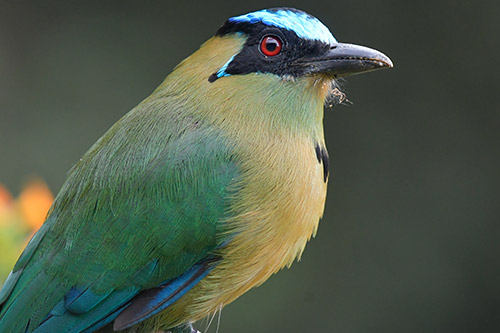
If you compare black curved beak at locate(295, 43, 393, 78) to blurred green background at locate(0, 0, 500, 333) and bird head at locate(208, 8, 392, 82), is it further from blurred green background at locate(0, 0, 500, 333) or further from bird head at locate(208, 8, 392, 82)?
blurred green background at locate(0, 0, 500, 333)

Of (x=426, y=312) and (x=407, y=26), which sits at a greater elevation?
(x=407, y=26)

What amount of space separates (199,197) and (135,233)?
28 centimetres

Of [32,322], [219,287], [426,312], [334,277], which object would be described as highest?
[32,322]

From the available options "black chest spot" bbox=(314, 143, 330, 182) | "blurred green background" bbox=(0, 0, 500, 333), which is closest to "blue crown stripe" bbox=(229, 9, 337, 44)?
"black chest spot" bbox=(314, 143, 330, 182)

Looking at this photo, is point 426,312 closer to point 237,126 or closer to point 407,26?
point 407,26

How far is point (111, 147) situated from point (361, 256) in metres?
3.96

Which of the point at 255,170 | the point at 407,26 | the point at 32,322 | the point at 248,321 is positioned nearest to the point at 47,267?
the point at 32,322

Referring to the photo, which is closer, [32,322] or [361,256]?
[32,322]

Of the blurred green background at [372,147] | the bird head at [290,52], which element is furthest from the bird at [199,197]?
the blurred green background at [372,147]

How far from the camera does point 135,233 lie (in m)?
3.18

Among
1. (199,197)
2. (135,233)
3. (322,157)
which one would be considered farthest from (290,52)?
(135,233)

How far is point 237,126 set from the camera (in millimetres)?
3250

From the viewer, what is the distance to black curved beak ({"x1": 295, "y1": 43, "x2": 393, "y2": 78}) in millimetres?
3293

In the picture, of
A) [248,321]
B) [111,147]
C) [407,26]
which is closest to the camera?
[111,147]
